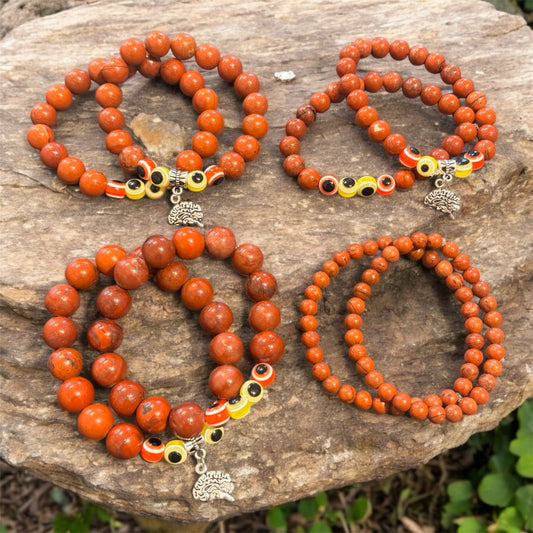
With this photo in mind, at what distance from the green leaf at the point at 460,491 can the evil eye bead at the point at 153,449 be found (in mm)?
1585

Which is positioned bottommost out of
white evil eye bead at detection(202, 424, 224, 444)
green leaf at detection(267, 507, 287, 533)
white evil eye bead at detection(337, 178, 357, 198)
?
green leaf at detection(267, 507, 287, 533)

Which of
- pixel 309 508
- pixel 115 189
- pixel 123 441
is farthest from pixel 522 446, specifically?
pixel 115 189

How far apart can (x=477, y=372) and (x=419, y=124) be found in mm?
1084

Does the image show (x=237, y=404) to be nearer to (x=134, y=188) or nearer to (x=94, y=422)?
(x=94, y=422)

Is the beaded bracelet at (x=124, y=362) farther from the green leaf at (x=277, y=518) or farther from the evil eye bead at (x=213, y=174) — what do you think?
the green leaf at (x=277, y=518)

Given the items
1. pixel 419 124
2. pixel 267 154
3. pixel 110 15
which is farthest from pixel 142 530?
Answer: pixel 110 15

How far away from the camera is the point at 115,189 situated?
2.12m

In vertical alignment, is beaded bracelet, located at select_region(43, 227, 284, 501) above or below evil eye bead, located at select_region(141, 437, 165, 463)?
above

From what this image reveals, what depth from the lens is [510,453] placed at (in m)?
2.58

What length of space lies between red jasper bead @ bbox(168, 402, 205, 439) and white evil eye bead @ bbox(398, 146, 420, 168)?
124cm

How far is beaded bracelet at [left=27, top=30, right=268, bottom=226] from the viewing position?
2.11 m

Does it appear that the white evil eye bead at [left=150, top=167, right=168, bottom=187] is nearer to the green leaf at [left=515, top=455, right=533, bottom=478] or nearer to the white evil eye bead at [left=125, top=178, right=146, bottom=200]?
the white evil eye bead at [left=125, top=178, right=146, bottom=200]

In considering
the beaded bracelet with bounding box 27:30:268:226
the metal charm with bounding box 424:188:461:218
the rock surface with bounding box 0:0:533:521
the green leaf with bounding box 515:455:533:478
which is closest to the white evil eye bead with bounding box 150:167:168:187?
the beaded bracelet with bounding box 27:30:268:226

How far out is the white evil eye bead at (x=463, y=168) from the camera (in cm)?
218
